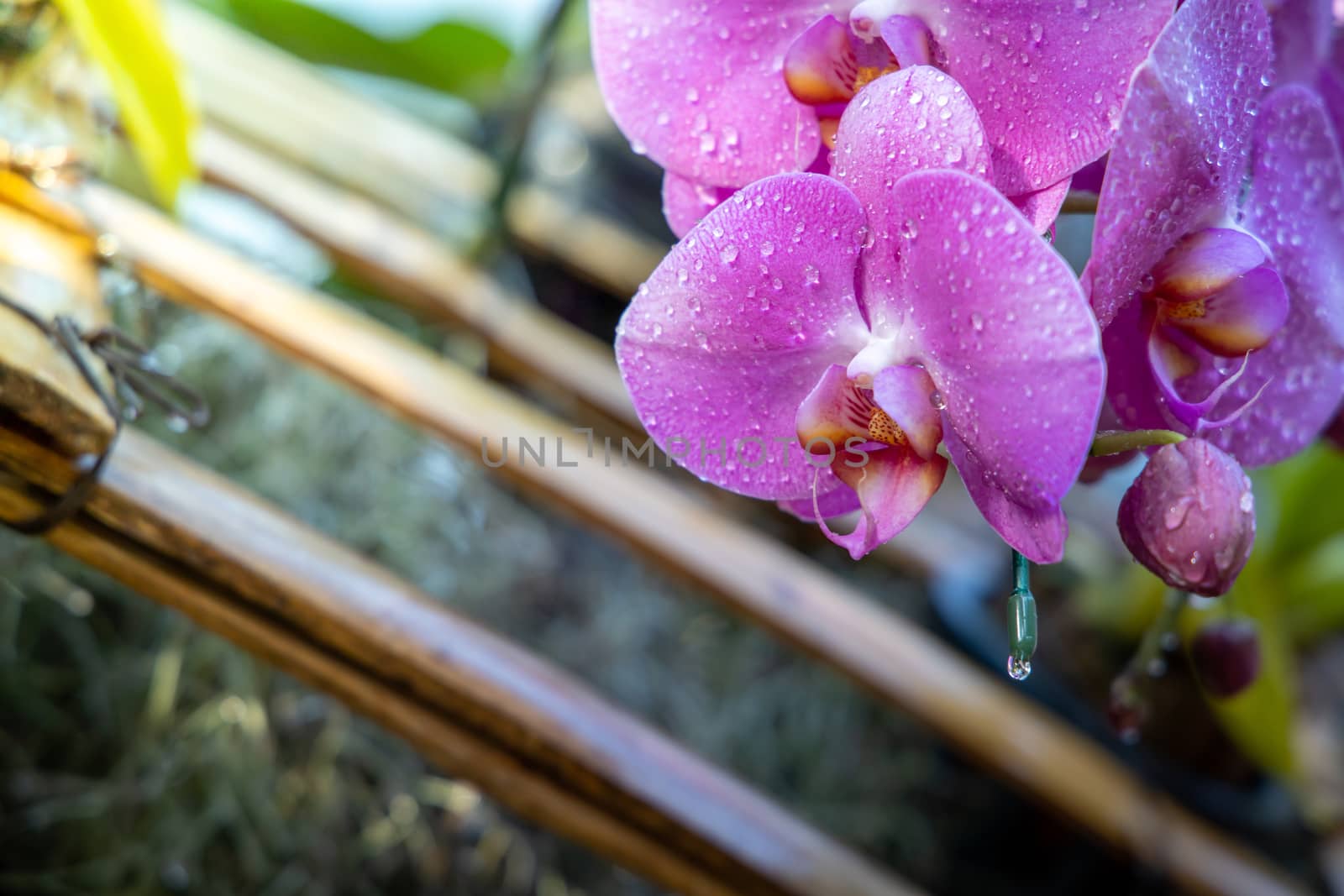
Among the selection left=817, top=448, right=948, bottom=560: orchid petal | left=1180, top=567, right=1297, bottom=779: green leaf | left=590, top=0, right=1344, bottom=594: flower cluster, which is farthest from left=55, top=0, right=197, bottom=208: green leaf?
left=1180, top=567, right=1297, bottom=779: green leaf

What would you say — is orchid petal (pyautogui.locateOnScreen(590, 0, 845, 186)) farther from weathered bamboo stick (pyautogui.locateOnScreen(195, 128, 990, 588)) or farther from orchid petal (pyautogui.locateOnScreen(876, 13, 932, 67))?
weathered bamboo stick (pyautogui.locateOnScreen(195, 128, 990, 588))

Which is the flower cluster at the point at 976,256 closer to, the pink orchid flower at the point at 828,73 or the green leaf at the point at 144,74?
the pink orchid flower at the point at 828,73

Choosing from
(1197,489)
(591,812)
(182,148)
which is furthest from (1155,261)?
(182,148)

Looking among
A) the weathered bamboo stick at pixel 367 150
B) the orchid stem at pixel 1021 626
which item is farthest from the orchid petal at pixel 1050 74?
the weathered bamboo stick at pixel 367 150

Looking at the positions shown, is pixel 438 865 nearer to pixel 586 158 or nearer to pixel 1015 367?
pixel 1015 367

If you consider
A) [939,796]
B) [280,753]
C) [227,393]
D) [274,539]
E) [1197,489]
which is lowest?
[939,796]

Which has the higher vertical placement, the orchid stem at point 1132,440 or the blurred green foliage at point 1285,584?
the orchid stem at point 1132,440
